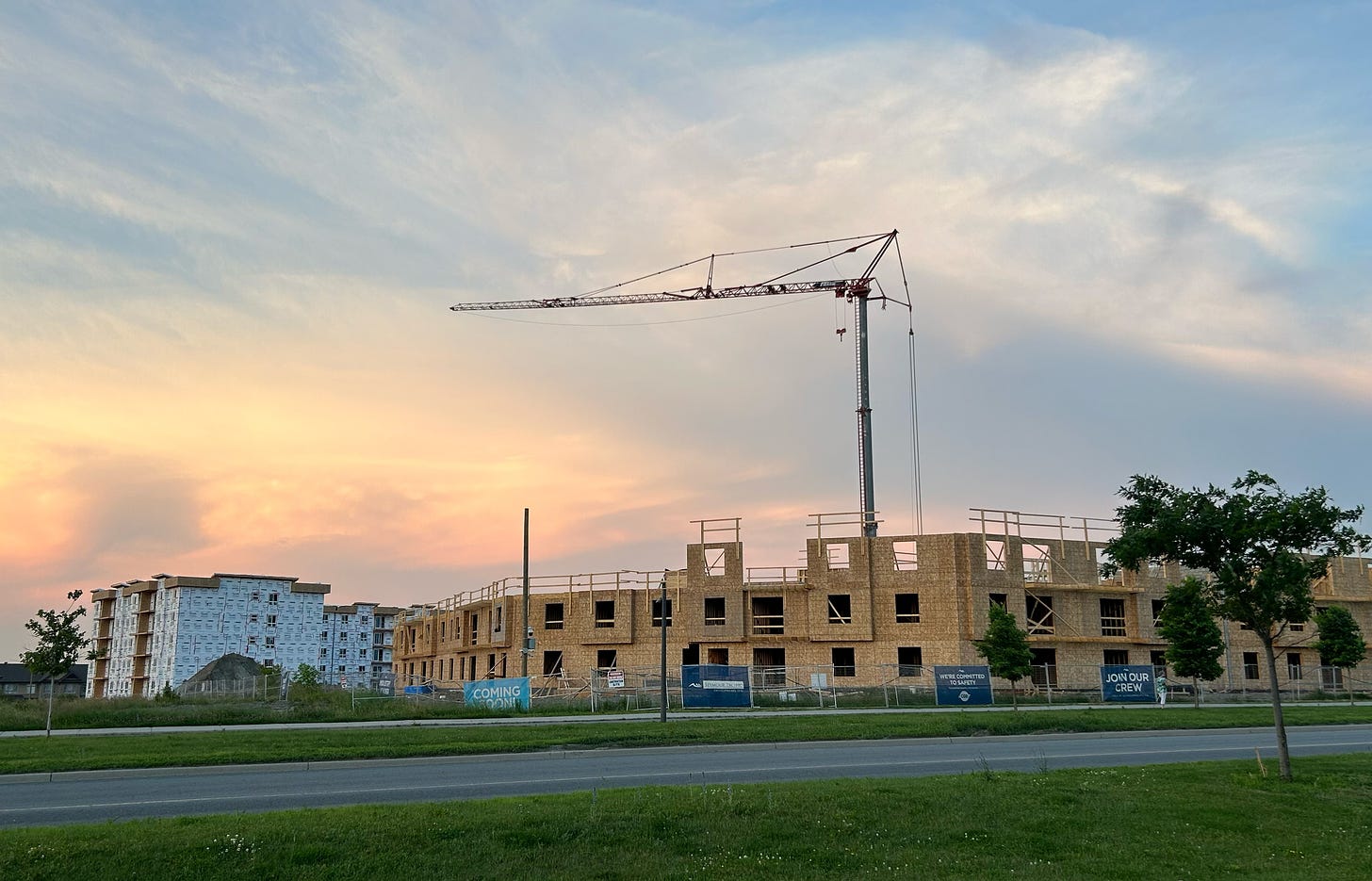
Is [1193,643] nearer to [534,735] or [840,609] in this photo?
[840,609]

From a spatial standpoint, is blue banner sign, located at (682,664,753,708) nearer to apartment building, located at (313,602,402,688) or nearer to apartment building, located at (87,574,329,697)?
apartment building, located at (87,574,329,697)

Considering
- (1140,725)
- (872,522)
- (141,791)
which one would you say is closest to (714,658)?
(872,522)

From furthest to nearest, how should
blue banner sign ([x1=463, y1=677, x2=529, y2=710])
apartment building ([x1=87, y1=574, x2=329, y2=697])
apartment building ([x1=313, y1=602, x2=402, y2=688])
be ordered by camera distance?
apartment building ([x1=313, y1=602, x2=402, y2=688]) < apartment building ([x1=87, y1=574, x2=329, y2=697]) < blue banner sign ([x1=463, y1=677, x2=529, y2=710])

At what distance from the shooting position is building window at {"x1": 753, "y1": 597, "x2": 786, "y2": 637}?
58656 millimetres

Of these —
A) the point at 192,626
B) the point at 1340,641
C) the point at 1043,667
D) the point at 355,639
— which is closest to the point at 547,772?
the point at 1043,667

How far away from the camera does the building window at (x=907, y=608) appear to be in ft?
180

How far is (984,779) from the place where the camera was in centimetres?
1538

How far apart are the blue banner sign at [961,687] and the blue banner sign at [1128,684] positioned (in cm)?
581

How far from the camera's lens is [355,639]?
130 metres

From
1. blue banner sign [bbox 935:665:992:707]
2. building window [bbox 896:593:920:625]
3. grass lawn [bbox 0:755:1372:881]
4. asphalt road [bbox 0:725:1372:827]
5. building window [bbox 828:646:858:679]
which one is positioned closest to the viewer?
grass lawn [bbox 0:755:1372:881]

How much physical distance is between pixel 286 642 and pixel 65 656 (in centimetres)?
9159

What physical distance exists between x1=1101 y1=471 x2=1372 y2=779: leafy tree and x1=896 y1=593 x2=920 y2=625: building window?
37509 mm

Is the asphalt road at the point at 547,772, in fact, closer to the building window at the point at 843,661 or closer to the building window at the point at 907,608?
the building window at the point at 907,608

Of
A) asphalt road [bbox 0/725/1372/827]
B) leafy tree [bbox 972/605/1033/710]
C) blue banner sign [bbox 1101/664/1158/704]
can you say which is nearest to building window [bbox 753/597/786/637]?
leafy tree [bbox 972/605/1033/710]
